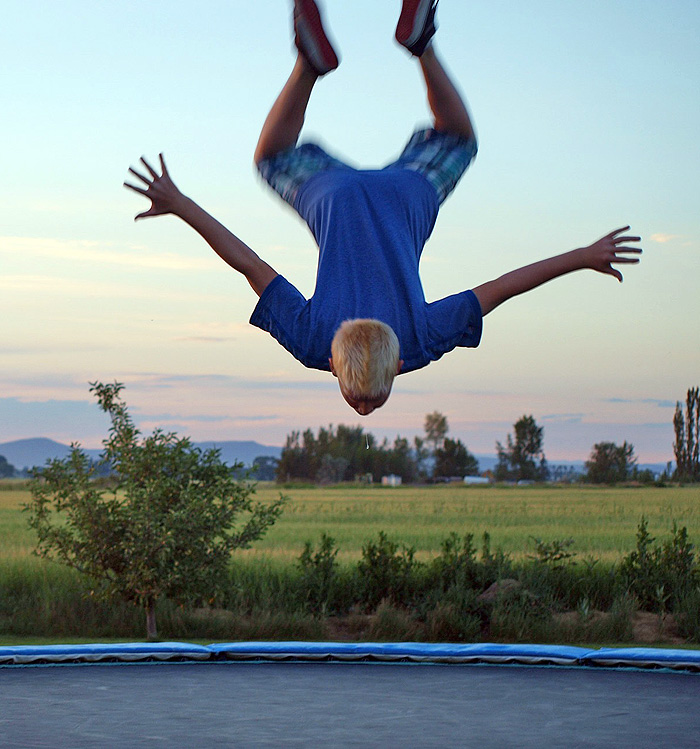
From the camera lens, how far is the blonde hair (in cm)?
233

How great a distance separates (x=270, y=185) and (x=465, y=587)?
555cm

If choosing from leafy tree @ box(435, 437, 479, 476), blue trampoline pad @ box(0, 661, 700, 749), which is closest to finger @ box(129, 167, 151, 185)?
blue trampoline pad @ box(0, 661, 700, 749)

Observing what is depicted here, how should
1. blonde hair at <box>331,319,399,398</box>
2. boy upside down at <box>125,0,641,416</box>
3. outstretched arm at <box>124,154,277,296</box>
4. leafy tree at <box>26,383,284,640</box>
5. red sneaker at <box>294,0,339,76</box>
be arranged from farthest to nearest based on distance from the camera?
leafy tree at <box>26,383,284,640</box> < red sneaker at <box>294,0,339,76</box> < outstretched arm at <box>124,154,277,296</box> < boy upside down at <box>125,0,641,416</box> < blonde hair at <box>331,319,399,398</box>

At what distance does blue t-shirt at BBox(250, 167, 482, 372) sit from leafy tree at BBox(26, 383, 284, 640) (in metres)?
4.47

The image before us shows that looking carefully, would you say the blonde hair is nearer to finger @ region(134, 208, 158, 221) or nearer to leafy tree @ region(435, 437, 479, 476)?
finger @ region(134, 208, 158, 221)

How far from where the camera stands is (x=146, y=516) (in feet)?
22.8

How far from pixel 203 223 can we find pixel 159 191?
5.9 inches

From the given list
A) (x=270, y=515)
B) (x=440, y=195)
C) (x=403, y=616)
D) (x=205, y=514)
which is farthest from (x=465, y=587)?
(x=440, y=195)

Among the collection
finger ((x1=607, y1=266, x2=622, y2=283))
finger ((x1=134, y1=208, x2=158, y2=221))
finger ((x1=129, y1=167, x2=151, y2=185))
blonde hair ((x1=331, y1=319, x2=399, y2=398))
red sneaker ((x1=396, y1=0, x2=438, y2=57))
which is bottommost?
blonde hair ((x1=331, y1=319, x2=399, y2=398))

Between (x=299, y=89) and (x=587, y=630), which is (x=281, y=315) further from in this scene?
(x=587, y=630)

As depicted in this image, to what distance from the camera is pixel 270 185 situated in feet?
9.84

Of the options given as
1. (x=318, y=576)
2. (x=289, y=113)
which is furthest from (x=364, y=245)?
(x=318, y=576)

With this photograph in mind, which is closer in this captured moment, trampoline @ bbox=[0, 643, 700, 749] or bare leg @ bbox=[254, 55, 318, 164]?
bare leg @ bbox=[254, 55, 318, 164]

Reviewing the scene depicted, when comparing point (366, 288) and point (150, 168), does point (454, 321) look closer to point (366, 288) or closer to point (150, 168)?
point (366, 288)
